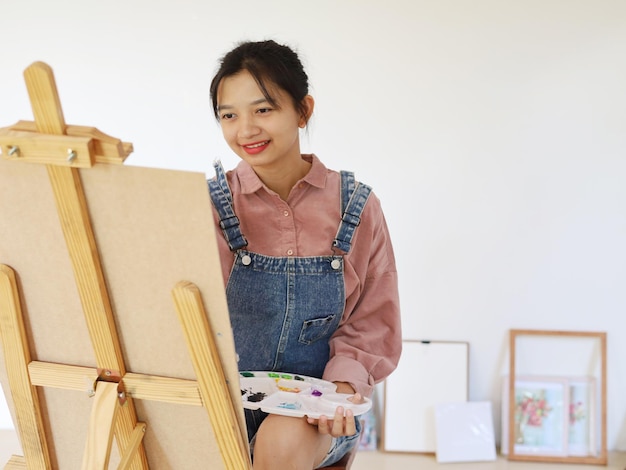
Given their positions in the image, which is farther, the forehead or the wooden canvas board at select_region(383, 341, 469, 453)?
the wooden canvas board at select_region(383, 341, 469, 453)

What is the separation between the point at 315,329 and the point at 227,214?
0.32 meters

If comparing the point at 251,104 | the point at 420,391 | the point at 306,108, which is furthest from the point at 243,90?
the point at 420,391

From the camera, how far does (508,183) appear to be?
3.19 m

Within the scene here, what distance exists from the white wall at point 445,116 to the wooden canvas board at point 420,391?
67mm

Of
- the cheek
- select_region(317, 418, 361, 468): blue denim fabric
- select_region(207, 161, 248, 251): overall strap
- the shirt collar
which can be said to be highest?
the cheek

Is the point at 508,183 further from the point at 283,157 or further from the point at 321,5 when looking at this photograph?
the point at 283,157

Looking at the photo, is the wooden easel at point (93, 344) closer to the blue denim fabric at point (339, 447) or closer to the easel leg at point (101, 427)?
the easel leg at point (101, 427)

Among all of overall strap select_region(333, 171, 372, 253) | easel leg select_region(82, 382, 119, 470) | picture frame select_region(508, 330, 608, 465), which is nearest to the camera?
easel leg select_region(82, 382, 119, 470)

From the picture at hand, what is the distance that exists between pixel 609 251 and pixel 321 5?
A: 4.97 feet

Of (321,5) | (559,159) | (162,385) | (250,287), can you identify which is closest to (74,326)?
(162,385)

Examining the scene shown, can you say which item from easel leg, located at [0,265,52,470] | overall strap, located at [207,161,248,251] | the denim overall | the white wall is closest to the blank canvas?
the white wall

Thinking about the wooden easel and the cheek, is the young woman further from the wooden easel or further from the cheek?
the wooden easel

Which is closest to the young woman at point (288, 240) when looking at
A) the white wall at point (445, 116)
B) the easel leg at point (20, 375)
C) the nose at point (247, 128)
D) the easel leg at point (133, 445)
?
the nose at point (247, 128)

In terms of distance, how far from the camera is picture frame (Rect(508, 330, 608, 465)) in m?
3.22
